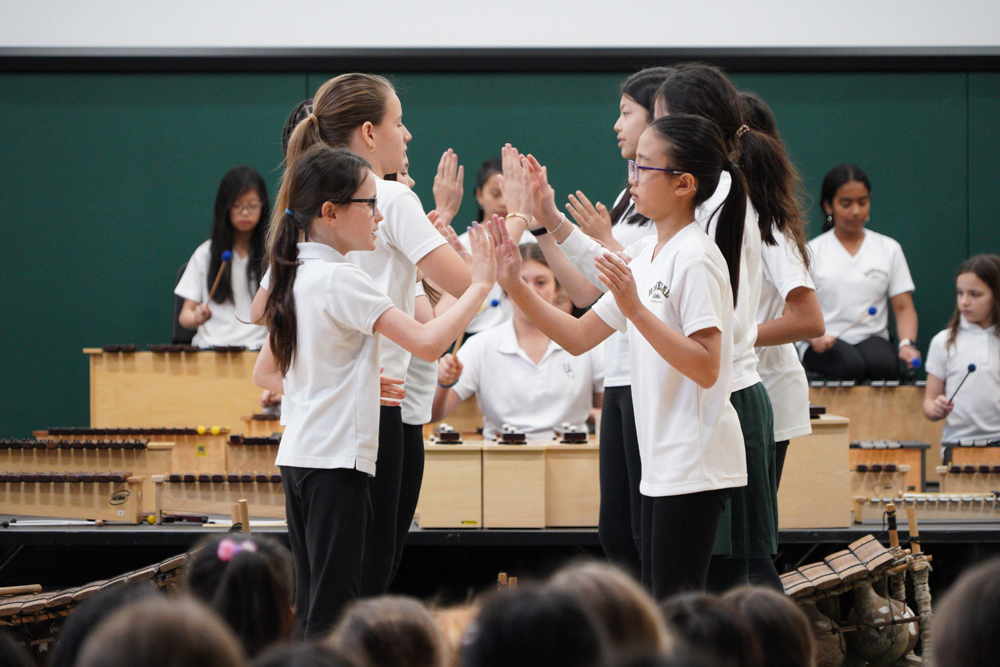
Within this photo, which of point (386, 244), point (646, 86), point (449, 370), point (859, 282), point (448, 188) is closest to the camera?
point (386, 244)

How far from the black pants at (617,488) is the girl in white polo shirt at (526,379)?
145cm

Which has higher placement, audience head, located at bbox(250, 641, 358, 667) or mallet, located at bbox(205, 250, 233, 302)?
mallet, located at bbox(205, 250, 233, 302)

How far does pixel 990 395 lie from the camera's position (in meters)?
4.10

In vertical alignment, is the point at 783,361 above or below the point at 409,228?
below

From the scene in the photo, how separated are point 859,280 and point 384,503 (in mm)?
3470

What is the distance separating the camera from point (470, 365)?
387 cm

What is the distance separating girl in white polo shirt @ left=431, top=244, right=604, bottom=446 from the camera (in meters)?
3.76

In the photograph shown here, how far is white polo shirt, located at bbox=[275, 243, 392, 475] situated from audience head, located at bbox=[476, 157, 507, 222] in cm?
260

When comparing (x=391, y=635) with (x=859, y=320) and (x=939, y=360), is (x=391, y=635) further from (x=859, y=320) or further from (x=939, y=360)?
(x=859, y=320)

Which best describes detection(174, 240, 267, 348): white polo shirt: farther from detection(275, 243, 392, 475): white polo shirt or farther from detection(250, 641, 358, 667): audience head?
detection(250, 641, 358, 667): audience head

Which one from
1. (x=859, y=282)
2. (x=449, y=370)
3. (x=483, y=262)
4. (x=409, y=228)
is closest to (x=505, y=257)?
(x=483, y=262)

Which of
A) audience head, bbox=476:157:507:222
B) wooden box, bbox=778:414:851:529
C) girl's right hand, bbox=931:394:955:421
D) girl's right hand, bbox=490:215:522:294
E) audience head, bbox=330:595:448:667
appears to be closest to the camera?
audience head, bbox=330:595:448:667

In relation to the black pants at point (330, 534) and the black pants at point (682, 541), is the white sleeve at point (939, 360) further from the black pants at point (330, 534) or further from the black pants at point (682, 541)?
the black pants at point (330, 534)

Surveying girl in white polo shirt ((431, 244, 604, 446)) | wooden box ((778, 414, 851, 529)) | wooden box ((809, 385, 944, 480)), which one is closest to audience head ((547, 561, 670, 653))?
wooden box ((778, 414, 851, 529))
